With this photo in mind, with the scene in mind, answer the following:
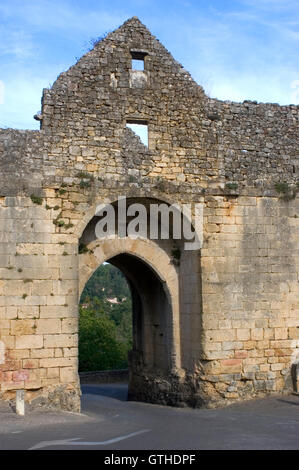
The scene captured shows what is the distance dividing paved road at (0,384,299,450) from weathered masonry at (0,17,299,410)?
0.73 m

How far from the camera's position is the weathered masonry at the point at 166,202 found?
956cm

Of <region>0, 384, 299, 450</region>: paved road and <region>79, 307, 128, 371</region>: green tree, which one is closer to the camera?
<region>0, 384, 299, 450</region>: paved road

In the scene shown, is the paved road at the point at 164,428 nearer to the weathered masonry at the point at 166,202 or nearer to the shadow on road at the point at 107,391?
the weathered masonry at the point at 166,202

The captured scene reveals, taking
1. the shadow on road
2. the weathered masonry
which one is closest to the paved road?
the weathered masonry

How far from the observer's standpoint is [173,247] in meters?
11.9

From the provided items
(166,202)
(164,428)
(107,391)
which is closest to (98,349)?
(107,391)

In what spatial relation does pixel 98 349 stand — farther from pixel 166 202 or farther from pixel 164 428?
pixel 164 428

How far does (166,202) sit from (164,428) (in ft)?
14.4

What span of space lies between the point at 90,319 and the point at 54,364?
19759 millimetres

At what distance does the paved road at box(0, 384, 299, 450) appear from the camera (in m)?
6.59

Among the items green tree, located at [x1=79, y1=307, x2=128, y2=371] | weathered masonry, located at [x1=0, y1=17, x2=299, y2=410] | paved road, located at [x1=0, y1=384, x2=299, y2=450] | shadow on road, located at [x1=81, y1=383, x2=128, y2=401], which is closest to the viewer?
paved road, located at [x1=0, y1=384, x2=299, y2=450]

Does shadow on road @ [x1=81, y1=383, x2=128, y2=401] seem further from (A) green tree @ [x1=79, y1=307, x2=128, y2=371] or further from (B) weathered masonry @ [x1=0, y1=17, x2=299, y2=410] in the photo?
(A) green tree @ [x1=79, y1=307, x2=128, y2=371]

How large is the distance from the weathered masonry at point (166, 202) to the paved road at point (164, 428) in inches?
28.6
